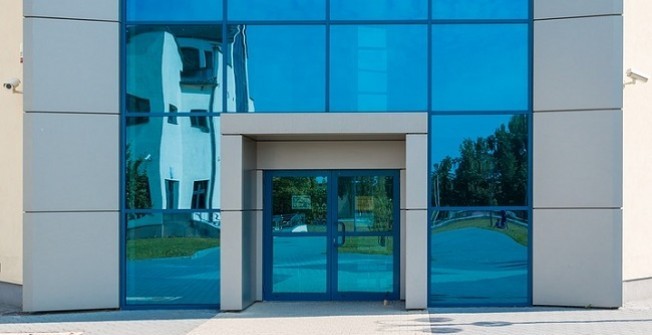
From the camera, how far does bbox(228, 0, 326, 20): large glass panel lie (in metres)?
13.0

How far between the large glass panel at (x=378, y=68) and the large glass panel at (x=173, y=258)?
2.83 metres

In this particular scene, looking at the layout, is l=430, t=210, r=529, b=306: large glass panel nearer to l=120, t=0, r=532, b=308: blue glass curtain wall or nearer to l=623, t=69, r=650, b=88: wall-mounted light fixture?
l=120, t=0, r=532, b=308: blue glass curtain wall

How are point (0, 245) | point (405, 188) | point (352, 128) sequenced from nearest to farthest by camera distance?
1. point (352, 128)
2. point (405, 188)
3. point (0, 245)

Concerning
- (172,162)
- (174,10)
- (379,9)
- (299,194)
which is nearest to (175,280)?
(172,162)

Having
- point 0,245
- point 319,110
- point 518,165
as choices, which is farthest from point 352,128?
point 0,245

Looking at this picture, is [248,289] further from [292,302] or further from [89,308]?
[89,308]

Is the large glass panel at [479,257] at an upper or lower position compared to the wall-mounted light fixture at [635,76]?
lower

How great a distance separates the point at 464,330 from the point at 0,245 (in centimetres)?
→ 820

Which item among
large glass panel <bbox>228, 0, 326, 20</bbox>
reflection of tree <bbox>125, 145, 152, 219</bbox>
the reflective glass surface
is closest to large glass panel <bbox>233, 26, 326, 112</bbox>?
large glass panel <bbox>228, 0, 326, 20</bbox>

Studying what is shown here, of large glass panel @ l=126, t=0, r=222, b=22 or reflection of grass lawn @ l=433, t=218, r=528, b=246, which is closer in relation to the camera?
reflection of grass lawn @ l=433, t=218, r=528, b=246

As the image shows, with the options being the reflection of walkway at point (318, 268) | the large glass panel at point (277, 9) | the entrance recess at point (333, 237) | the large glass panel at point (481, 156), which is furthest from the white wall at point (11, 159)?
the large glass panel at point (481, 156)

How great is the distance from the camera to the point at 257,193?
45.0ft

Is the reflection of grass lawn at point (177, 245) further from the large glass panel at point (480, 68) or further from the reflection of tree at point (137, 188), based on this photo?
the large glass panel at point (480, 68)

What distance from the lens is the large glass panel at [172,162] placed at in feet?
42.4
